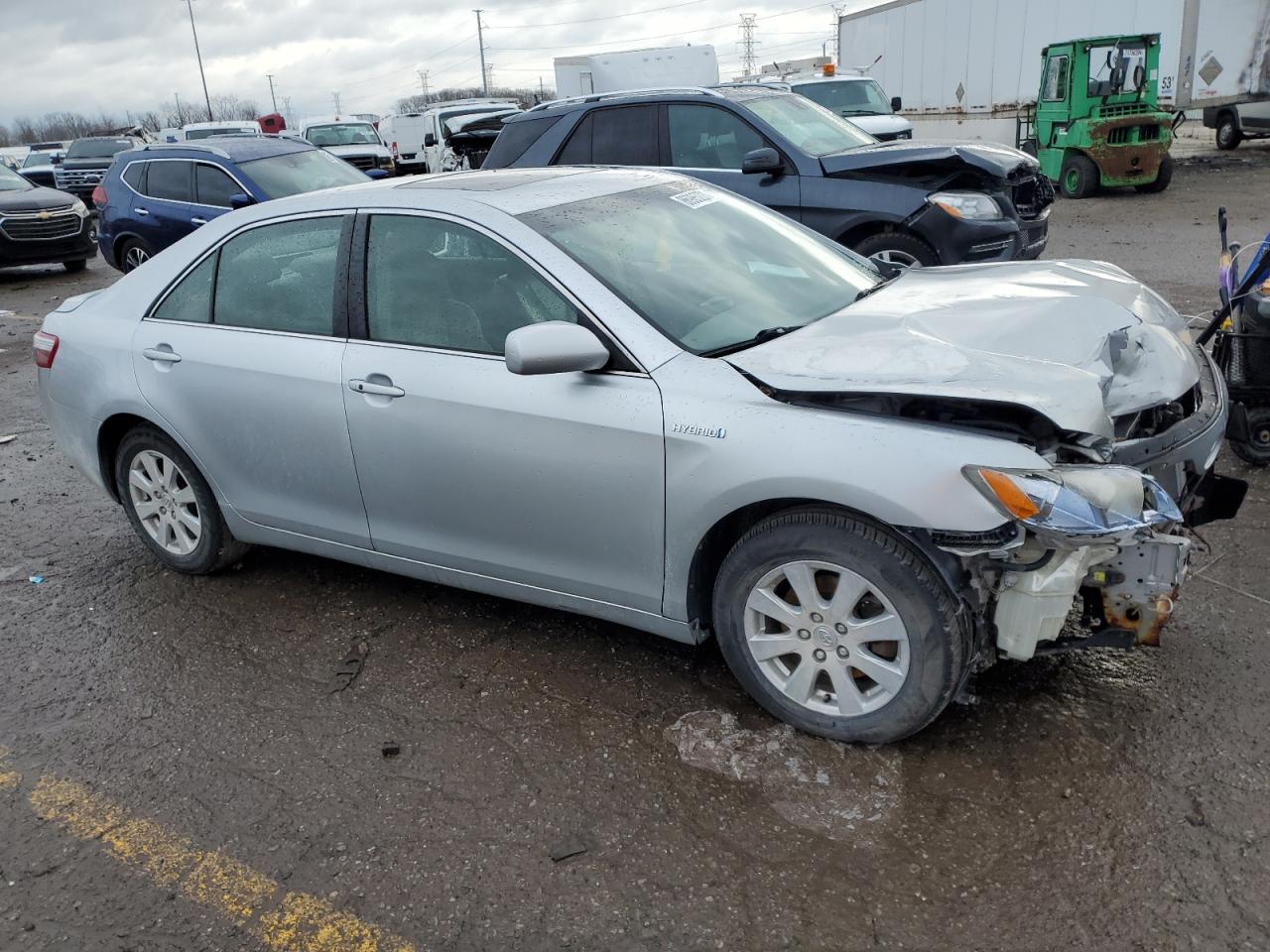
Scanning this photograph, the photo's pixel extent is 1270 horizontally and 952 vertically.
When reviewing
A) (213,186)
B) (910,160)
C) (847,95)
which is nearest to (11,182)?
(213,186)

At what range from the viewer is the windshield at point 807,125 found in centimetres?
811

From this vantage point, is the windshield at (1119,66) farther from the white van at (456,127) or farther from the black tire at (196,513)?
the black tire at (196,513)

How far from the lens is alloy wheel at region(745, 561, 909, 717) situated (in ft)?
9.62

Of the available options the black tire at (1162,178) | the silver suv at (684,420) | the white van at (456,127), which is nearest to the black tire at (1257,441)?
the silver suv at (684,420)

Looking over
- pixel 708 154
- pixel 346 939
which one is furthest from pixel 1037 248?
pixel 346 939

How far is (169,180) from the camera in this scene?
11.4 m

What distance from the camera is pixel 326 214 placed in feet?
12.9

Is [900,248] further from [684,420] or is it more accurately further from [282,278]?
[684,420]

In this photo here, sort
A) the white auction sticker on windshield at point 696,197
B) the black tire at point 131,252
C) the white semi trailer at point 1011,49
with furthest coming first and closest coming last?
1. the white semi trailer at point 1011,49
2. the black tire at point 131,252
3. the white auction sticker on windshield at point 696,197

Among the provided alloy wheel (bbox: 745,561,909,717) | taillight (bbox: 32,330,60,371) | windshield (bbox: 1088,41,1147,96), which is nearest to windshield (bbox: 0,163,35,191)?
taillight (bbox: 32,330,60,371)

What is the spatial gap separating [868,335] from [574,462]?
39.8 inches

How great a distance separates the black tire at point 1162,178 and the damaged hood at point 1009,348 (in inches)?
581

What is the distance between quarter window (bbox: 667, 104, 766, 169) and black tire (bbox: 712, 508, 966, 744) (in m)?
5.82

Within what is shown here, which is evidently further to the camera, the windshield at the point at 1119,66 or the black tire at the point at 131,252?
the windshield at the point at 1119,66
